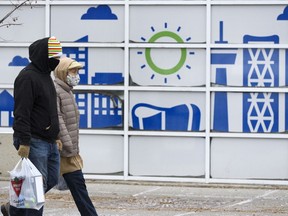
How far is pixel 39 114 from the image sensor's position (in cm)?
793

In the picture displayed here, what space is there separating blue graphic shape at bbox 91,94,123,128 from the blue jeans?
455 centimetres

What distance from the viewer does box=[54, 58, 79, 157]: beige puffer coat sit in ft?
28.1

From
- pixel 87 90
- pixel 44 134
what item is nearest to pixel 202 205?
pixel 87 90

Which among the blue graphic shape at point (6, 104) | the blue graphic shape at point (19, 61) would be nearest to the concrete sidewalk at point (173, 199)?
the blue graphic shape at point (6, 104)

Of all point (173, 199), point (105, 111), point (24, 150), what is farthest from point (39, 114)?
point (105, 111)

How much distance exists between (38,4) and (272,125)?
3742 millimetres

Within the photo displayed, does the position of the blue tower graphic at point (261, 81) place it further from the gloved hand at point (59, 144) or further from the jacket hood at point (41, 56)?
the jacket hood at point (41, 56)

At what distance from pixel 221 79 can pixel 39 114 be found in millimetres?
5072

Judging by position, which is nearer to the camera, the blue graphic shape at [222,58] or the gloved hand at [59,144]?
the gloved hand at [59,144]

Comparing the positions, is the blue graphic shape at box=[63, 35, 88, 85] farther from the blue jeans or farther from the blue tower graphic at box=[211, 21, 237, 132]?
the blue jeans

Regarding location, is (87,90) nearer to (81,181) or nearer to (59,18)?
(59,18)

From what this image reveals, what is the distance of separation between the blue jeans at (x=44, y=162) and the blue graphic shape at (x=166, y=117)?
15.0ft

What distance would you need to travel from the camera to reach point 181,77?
41.5 ft

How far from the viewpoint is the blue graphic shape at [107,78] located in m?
12.7
